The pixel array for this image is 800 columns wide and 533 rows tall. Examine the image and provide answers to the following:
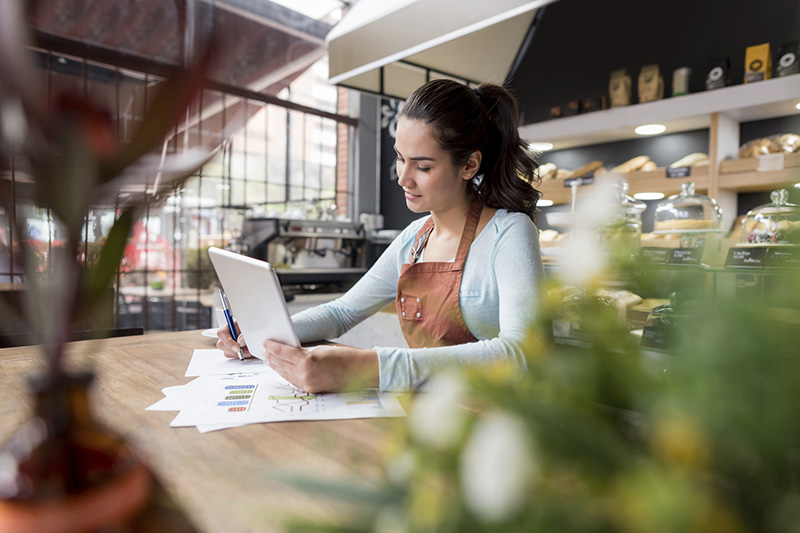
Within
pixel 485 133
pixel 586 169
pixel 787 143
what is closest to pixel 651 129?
pixel 586 169

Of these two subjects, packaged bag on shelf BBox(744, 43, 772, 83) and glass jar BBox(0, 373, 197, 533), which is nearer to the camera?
glass jar BBox(0, 373, 197, 533)

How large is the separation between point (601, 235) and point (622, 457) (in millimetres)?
113

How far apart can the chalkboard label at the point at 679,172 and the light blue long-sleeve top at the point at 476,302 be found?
2.06 metres

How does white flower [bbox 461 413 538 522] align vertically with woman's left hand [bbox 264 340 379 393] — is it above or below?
above

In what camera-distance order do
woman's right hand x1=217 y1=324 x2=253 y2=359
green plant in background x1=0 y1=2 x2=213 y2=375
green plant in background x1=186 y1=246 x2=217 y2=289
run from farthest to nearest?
green plant in background x1=186 y1=246 x2=217 y2=289 → woman's right hand x1=217 y1=324 x2=253 y2=359 → green plant in background x1=0 y1=2 x2=213 y2=375

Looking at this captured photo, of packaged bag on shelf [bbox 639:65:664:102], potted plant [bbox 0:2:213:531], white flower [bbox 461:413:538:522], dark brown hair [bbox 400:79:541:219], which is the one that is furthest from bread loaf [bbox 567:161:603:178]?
white flower [bbox 461:413:538:522]

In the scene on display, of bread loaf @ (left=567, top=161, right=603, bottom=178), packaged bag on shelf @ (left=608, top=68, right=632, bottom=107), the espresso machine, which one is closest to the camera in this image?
packaged bag on shelf @ (left=608, top=68, right=632, bottom=107)

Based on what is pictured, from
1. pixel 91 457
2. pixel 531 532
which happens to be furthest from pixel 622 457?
pixel 91 457

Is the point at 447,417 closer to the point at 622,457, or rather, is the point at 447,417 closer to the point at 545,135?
the point at 622,457

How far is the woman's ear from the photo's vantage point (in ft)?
4.80

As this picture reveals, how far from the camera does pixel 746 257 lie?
4.42 feet

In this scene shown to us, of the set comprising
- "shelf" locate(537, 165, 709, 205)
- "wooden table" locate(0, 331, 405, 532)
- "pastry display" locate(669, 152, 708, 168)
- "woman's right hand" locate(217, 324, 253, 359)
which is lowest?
"wooden table" locate(0, 331, 405, 532)

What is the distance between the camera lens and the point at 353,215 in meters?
5.91

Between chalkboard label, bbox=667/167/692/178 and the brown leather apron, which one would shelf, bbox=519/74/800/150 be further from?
the brown leather apron
